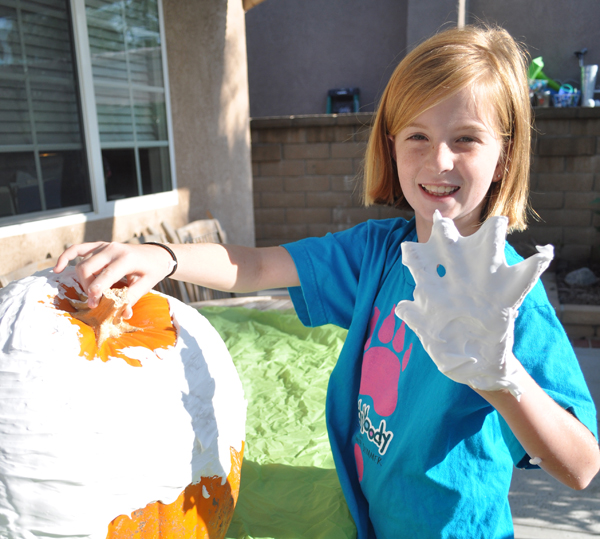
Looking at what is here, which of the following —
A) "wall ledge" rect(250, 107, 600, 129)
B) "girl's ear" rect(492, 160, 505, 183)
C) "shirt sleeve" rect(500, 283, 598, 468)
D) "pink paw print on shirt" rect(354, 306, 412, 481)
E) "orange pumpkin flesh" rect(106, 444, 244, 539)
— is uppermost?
"wall ledge" rect(250, 107, 600, 129)

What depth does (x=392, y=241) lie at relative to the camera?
156 centimetres

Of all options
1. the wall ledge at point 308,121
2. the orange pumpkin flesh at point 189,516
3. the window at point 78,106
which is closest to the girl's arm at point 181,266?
the orange pumpkin flesh at point 189,516

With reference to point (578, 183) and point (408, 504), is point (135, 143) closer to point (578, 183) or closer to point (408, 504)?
point (408, 504)

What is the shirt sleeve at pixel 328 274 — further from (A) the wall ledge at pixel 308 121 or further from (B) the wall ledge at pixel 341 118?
→ (A) the wall ledge at pixel 308 121

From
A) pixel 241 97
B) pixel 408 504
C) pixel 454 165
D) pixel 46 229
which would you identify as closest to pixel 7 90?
pixel 46 229

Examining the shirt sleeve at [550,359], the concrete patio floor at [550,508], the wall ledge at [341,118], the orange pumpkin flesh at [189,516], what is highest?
the wall ledge at [341,118]

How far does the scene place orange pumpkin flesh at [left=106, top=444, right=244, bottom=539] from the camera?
1.07 meters

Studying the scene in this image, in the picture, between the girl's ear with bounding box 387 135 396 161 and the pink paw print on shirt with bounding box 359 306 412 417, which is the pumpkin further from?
the girl's ear with bounding box 387 135 396 161

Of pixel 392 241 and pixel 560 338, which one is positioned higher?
pixel 392 241

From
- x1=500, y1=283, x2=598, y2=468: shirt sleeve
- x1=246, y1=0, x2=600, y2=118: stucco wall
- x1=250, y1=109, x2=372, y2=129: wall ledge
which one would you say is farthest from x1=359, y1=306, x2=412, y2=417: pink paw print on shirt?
x1=246, y1=0, x2=600, y2=118: stucco wall

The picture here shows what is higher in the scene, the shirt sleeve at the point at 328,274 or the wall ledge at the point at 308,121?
the wall ledge at the point at 308,121

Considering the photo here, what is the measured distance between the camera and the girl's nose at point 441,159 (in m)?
1.20

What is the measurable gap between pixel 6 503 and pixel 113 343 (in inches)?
14.2

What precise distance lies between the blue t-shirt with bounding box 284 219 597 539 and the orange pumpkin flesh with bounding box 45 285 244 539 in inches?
15.4
